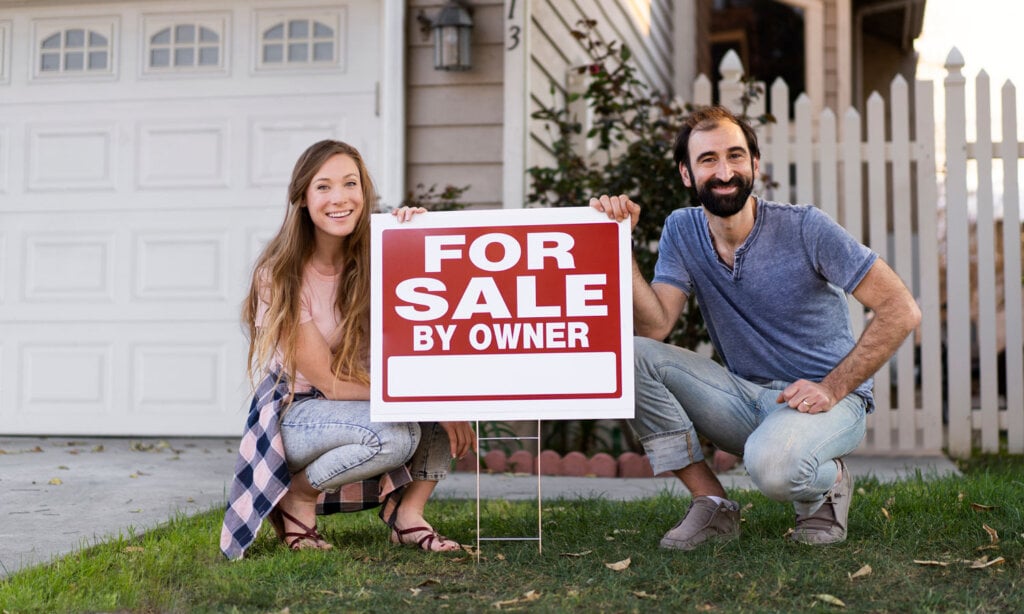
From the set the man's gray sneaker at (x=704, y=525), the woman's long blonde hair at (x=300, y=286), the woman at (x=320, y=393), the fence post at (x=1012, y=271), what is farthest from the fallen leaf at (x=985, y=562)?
the fence post at (x=1012, y=271)

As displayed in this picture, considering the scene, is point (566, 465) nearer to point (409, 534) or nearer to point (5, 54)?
point (409, 534)

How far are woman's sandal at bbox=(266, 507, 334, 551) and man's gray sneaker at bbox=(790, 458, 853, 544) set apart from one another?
1278 mm

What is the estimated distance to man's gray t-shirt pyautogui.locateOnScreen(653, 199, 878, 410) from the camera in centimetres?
294

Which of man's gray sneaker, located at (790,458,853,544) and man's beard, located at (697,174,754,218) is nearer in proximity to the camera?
man's gray sneaker, located at (790,458,853,544)

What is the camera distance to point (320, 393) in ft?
10.1

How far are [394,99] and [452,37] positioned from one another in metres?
0.41

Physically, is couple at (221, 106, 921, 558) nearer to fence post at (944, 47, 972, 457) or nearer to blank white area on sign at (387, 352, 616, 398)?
blank white area on sign at (387, 352, 616, 398)

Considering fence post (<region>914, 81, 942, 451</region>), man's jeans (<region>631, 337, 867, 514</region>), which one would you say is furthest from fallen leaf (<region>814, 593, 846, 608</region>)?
fence post (<region>914, 81, 942, 451</region>)

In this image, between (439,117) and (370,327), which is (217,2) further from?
(370,327)

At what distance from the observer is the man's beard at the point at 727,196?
296 cm

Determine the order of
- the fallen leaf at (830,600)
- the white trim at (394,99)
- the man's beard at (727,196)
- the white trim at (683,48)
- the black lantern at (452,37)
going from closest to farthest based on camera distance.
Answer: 1. the fallen leaf at (830,600)
2. the man's beard at (727,196)
3. the black lantern at (452,37)
4. the white trim at (394,99)
5. the white trim at (683,48)

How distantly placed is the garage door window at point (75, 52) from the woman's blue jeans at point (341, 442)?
350 centimetres

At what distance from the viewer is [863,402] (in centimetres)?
298

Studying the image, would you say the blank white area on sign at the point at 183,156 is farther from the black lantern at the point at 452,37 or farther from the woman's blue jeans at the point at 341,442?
the woman's blue jeans at the point at 341,442
